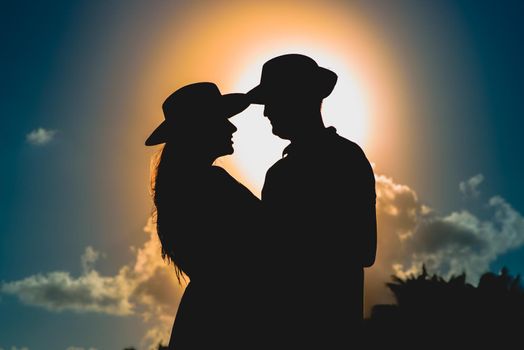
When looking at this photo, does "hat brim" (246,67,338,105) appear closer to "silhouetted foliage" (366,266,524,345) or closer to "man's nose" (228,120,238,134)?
"man's nose" (228,120,238,134)

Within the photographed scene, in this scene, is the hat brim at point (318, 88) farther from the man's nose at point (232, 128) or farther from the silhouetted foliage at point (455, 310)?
the silhouetted foliage at point (455, 310)

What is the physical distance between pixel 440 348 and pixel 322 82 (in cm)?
2015

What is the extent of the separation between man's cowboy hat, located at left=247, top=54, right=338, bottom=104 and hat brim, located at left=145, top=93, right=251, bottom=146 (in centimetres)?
24

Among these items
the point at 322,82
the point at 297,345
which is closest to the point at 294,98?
the point at 322,82

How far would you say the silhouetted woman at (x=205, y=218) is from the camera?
3.85 m

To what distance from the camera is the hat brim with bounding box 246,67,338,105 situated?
449cm

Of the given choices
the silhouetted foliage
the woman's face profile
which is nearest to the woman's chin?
the woman's face profile

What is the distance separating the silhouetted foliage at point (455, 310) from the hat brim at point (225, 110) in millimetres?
18633

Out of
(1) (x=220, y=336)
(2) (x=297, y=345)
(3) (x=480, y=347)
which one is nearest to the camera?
(2) (x=297, y=345)

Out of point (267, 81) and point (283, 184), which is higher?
point (267, 81)

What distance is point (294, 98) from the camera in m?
4.45

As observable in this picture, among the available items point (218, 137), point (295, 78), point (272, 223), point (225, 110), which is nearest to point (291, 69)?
point (295, 78)

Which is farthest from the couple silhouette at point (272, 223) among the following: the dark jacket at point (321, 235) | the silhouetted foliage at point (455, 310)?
the silhouetted foliage at point (455, 310)

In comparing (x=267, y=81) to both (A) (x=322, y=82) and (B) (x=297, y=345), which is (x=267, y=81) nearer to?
(A) (x=322, y=82)
